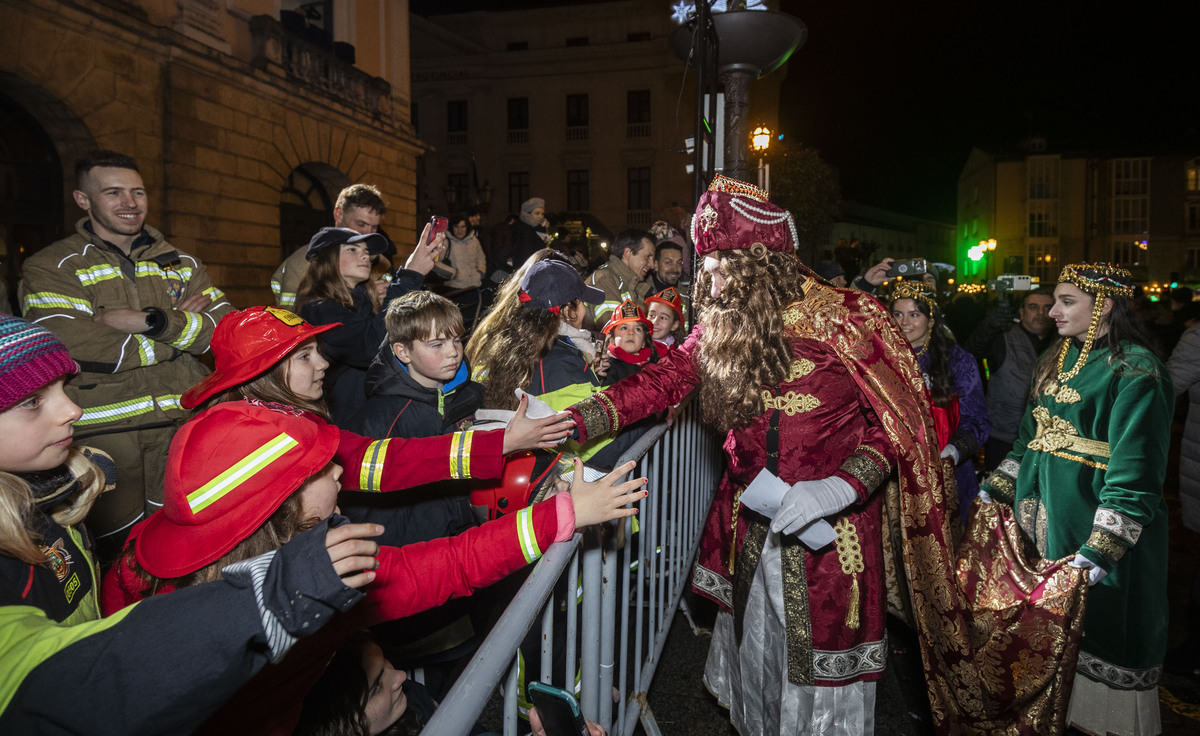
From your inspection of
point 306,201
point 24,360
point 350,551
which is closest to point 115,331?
point 24,360

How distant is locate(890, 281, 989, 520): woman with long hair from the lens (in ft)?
14.0

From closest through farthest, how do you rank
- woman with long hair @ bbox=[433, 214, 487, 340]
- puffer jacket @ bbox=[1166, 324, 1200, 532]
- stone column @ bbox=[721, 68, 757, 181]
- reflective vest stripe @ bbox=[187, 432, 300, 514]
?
reflective vest stripe @ bbox=[187, 432, 300, 514], puffer jacket @ bbox=[1166, 324, 1200, 532], stone column @ bbox=[721, 68, 757, 181], woman with long hair @ bbox=[433, 214, 487, 340]

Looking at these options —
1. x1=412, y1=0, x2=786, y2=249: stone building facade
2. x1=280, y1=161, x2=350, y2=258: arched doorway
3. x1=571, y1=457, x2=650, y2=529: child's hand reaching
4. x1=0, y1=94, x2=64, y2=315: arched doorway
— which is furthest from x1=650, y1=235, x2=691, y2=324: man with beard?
x1=412, y1=0, x2=786, y2=249: stone building facade

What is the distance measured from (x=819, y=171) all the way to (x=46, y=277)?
1185 inches

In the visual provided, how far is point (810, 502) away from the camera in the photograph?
2314mm

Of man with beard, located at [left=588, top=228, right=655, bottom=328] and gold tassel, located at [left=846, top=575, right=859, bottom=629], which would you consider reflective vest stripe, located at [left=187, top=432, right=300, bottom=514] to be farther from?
man with beard, located at [left=588, top=228, right=655, bottom=328]

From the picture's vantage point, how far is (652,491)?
294 centimetres

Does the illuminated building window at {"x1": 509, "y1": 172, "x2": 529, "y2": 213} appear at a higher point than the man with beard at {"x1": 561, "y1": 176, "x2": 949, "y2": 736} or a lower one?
higher

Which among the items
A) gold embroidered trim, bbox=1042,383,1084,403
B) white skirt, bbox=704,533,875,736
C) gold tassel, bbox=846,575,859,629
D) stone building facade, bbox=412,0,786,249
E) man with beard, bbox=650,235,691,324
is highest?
stone building facade, bbox=412,0,786,249

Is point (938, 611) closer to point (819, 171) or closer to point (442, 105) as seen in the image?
point (819, 171)

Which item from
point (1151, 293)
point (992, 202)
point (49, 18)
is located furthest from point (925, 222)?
point (49, 18)

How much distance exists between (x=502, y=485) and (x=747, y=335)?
1.21 metres

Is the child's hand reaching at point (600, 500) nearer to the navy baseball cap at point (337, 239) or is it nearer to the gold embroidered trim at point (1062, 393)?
the gold embroidered trim at point (1062, 393)

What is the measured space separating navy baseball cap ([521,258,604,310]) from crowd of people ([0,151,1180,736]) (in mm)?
16
